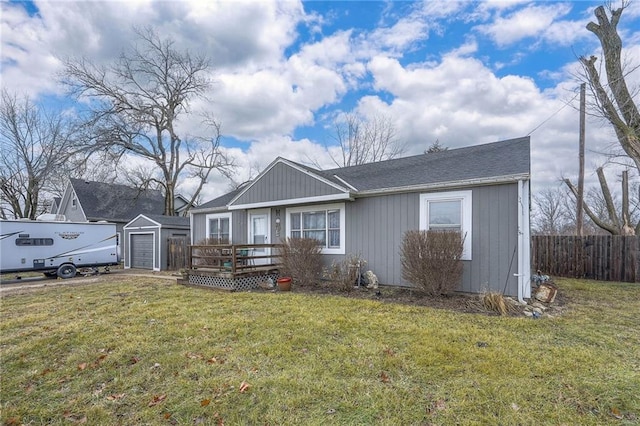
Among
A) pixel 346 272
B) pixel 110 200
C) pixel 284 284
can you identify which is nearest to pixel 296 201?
pixel 284 284

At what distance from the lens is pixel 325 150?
973 inches

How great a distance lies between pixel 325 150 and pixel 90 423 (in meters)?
23.2

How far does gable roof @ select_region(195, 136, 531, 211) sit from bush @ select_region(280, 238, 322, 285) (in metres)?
1.85

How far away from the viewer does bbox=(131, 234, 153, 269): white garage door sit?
51.9 feet

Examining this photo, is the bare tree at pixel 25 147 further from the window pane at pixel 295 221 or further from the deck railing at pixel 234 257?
the window pane at pixel 295 221

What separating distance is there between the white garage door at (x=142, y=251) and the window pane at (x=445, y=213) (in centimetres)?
1377

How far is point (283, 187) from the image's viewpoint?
33.3ft

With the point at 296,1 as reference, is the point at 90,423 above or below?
below

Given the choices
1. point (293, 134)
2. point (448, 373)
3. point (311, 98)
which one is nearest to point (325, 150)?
point (293, 134)

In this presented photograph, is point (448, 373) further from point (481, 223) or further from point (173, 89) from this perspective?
point (173, 89)

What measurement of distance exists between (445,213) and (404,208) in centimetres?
101

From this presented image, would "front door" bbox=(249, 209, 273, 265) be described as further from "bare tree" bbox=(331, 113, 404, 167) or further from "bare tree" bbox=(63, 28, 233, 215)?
"bare tree" bbox=(63, 28, 233, 215)

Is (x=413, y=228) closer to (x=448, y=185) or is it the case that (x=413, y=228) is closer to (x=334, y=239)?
(x=448, y=185)

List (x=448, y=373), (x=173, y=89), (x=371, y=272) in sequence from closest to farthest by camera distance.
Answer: (x=448, y=373), (x=371, y=272), (x=173, y=89)
